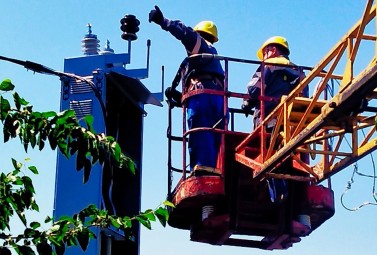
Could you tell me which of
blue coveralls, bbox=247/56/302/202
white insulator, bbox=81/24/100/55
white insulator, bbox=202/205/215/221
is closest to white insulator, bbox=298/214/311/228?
blue coveralls, bbox=247/56/302/202

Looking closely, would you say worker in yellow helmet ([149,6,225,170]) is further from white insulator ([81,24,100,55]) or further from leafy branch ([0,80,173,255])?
leafy branch ([0,80,173,255])

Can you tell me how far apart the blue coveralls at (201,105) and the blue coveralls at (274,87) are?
0.49 meters

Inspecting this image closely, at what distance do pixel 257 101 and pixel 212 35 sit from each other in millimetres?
1412

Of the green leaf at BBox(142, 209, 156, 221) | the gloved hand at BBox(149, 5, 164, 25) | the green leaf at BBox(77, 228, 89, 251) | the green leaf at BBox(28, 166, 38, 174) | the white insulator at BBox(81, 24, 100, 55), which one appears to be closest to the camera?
the green leaf at BBox(77, 228, 89, 251)

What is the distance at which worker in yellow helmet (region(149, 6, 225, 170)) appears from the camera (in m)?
10.7

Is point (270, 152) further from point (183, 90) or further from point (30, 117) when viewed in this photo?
point (30, 117)

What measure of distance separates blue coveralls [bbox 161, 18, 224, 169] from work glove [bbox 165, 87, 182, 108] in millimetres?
443

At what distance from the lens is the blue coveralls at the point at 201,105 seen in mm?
10750

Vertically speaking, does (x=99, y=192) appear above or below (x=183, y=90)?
below

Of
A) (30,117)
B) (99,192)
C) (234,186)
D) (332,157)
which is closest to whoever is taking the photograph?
(30,117)

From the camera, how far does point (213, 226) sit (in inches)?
447

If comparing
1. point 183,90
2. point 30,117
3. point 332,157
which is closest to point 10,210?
point 30,117

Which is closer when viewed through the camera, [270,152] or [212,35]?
[270,152]

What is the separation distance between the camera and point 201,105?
10.8 metres
